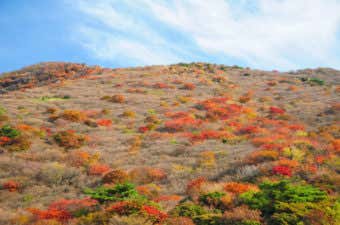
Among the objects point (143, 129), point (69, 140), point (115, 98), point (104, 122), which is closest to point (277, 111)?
point (143, 129)

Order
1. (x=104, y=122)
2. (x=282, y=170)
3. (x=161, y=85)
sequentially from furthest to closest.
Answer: (x=161, y=85) < (x=104, y=122) < (x=282, y=170)

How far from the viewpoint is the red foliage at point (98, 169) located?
14.6 m

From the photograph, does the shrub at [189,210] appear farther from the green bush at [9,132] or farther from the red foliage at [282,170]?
the green bush at [9,132]

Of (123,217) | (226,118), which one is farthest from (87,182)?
(226,118)

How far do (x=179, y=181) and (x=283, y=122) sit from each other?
44.1ft

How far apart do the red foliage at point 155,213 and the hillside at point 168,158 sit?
32 mm

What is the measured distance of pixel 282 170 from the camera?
40.2 feet

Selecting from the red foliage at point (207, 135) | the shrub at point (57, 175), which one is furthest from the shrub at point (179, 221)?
the red foliage at point (207, 135)

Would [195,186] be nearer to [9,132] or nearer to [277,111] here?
[9,132]

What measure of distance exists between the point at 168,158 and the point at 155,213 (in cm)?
752

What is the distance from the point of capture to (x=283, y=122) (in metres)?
23.8

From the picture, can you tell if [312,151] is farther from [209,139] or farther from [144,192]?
[144,192]

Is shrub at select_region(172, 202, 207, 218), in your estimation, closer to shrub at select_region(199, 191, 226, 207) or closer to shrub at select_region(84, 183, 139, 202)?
shrub at select_region(199, 191, 226, 207)

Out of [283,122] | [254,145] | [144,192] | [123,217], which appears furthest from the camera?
[283,122]
